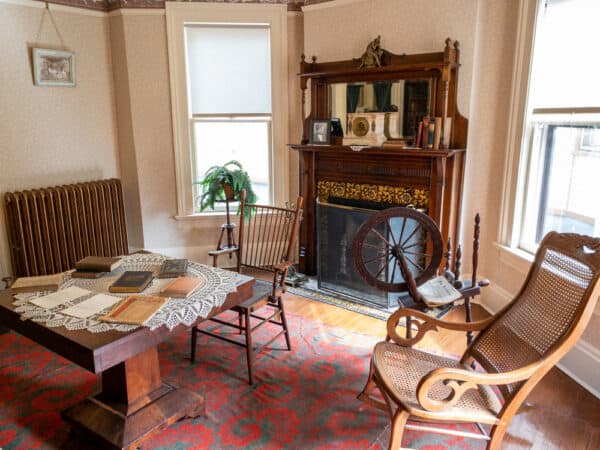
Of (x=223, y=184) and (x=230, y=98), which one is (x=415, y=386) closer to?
(x=223, y=184)

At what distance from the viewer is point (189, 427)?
91.5 inches

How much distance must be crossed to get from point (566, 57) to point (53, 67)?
3.90 meters

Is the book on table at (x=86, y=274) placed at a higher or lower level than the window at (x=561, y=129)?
lower

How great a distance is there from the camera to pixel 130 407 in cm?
220

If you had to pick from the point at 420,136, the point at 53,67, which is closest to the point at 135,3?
the point at 53,67

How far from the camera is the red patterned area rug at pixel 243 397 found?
2232 mm

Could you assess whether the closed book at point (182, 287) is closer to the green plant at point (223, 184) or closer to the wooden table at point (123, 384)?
the wooden table at point (123, 384)

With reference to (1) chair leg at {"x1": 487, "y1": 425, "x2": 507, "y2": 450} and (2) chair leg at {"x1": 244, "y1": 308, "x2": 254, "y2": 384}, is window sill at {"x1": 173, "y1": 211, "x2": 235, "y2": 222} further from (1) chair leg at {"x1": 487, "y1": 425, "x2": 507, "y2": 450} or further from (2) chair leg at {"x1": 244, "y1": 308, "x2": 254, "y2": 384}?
(1) chair leg at {"x1": 487, "y1": 425, "x2": 507, "y2": 450}

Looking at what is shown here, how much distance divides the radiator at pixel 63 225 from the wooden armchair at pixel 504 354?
9.54 feet

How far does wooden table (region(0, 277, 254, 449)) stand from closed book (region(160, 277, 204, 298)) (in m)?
0.17

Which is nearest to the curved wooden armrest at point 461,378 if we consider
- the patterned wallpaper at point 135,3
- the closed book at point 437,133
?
the closed book at point 437,133

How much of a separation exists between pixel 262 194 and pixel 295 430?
273 centimetres

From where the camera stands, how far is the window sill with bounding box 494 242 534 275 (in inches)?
126

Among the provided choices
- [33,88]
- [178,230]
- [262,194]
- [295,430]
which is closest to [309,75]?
[262,194]
